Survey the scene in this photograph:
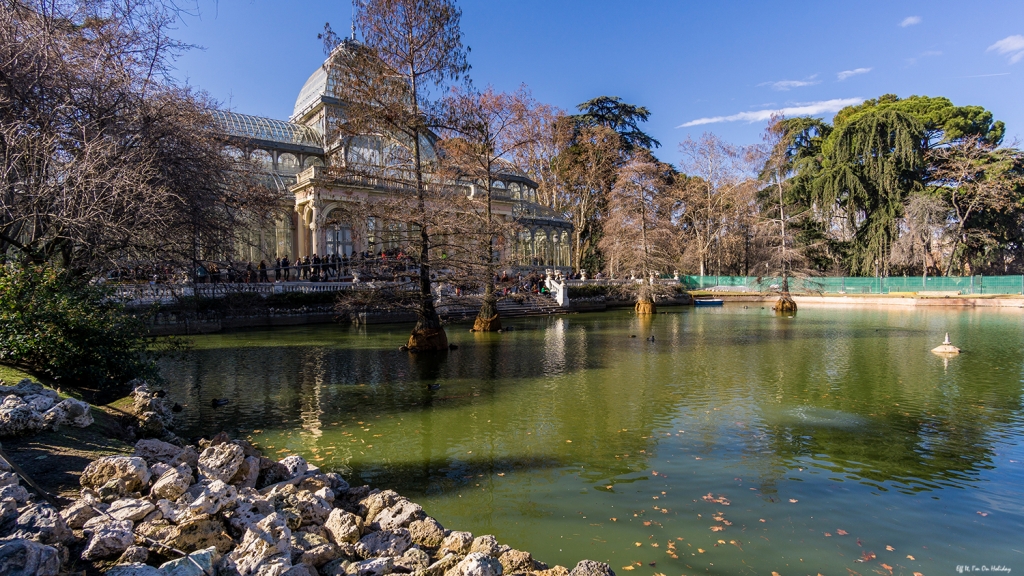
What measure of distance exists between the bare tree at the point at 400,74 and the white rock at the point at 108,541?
39.1 ft

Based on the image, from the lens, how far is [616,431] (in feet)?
26.8

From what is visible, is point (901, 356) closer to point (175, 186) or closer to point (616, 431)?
point (616, 431)

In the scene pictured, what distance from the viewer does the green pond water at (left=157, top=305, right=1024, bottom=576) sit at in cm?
488

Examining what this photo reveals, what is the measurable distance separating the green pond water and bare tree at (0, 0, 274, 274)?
3.03 m

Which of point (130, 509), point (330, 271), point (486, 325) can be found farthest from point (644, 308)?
point (130, 509)

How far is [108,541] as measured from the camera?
10.1 ft

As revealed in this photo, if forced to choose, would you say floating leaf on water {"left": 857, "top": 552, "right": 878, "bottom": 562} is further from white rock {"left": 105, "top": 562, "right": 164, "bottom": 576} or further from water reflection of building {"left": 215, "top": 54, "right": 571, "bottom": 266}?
water reflection of building {"left": 215, "top": 54, "right": 571, "bottom": 266}

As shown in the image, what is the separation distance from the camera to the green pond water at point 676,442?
16.0 feet

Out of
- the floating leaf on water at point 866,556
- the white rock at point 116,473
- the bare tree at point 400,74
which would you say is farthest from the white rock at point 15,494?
the bare tree at point 400,74

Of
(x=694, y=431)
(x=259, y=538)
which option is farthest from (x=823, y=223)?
(x=259, y=538)

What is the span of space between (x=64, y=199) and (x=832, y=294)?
140 feet

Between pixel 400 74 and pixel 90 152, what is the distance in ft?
29.5

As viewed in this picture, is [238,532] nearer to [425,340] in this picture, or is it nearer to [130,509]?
[130,509]

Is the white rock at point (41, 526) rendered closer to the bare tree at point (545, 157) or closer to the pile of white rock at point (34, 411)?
the pile of white rock at point (34, 411)
